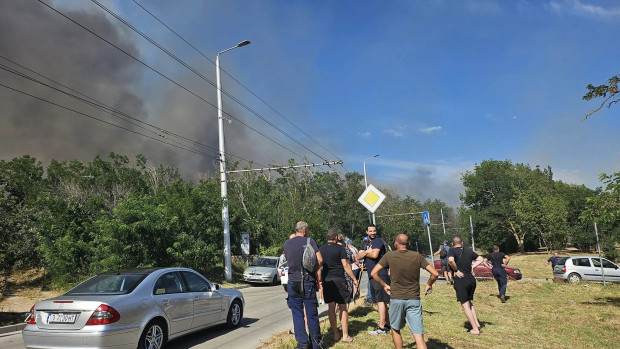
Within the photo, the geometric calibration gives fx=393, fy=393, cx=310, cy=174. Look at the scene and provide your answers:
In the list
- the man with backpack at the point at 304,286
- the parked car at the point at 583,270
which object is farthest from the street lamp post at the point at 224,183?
the parked car at the point at 583,270

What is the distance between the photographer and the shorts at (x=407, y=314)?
5.41 meters

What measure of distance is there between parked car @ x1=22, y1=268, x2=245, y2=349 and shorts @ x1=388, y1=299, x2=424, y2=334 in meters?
3.77

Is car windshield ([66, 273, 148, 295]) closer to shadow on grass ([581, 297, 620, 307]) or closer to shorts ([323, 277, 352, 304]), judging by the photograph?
shorts ([323, 277, 352, 304])

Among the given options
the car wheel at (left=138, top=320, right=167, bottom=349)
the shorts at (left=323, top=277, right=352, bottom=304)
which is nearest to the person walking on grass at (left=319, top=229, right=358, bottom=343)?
the shorts at (left=323, top=277, right=352, bottom=304)

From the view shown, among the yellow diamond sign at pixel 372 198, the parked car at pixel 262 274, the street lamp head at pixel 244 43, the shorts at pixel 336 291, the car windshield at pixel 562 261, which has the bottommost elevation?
the car windshield at pixel 562 261

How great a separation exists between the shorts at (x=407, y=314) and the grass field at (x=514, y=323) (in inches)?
40.8

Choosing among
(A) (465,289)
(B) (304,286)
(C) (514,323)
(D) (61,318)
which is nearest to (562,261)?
(C) (514,323)

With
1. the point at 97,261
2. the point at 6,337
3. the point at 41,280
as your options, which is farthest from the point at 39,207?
the point at 6,337

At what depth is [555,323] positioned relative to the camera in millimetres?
9023

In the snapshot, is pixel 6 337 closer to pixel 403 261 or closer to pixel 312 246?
pixel 312 246

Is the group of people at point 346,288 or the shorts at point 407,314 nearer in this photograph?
the shorts at point 407,314

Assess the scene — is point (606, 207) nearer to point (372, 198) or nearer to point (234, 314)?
point (372, 198)

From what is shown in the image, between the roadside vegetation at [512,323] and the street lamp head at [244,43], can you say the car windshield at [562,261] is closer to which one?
the roadside vegetation at [512,323]

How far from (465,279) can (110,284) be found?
6623 mm
